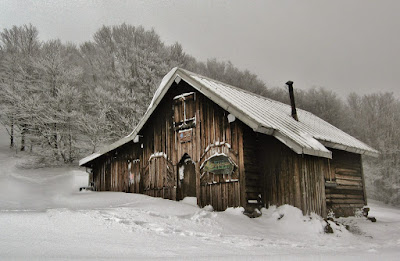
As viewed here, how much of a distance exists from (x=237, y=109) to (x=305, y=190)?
350cm

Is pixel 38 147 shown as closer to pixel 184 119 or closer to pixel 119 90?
pixel 119 90

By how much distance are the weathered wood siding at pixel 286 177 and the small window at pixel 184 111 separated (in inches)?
109

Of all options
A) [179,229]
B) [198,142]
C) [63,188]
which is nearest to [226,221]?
[179,229]

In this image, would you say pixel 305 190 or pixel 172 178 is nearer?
pixel 305 190

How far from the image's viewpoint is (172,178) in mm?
14625

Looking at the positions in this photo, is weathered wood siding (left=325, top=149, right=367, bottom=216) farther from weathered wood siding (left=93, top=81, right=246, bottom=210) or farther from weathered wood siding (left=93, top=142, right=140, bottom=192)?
weathered wood siding (left=93, top=142, right=140, bottom=192)

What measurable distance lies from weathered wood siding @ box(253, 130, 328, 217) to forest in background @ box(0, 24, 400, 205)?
1602cm

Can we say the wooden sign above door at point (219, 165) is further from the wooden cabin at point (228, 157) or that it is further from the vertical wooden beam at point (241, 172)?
the vertical wooden beam at point (241, 172)

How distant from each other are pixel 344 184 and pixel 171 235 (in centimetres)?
1052

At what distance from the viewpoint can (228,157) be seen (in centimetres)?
1256

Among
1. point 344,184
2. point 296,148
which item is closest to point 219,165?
point 296,148

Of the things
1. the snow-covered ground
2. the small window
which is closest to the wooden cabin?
the small window

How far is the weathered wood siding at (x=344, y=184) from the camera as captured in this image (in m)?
14.2

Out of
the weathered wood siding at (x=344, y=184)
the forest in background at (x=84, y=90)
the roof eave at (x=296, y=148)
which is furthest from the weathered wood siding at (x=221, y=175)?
the forest in background at (x=84, y=90)
